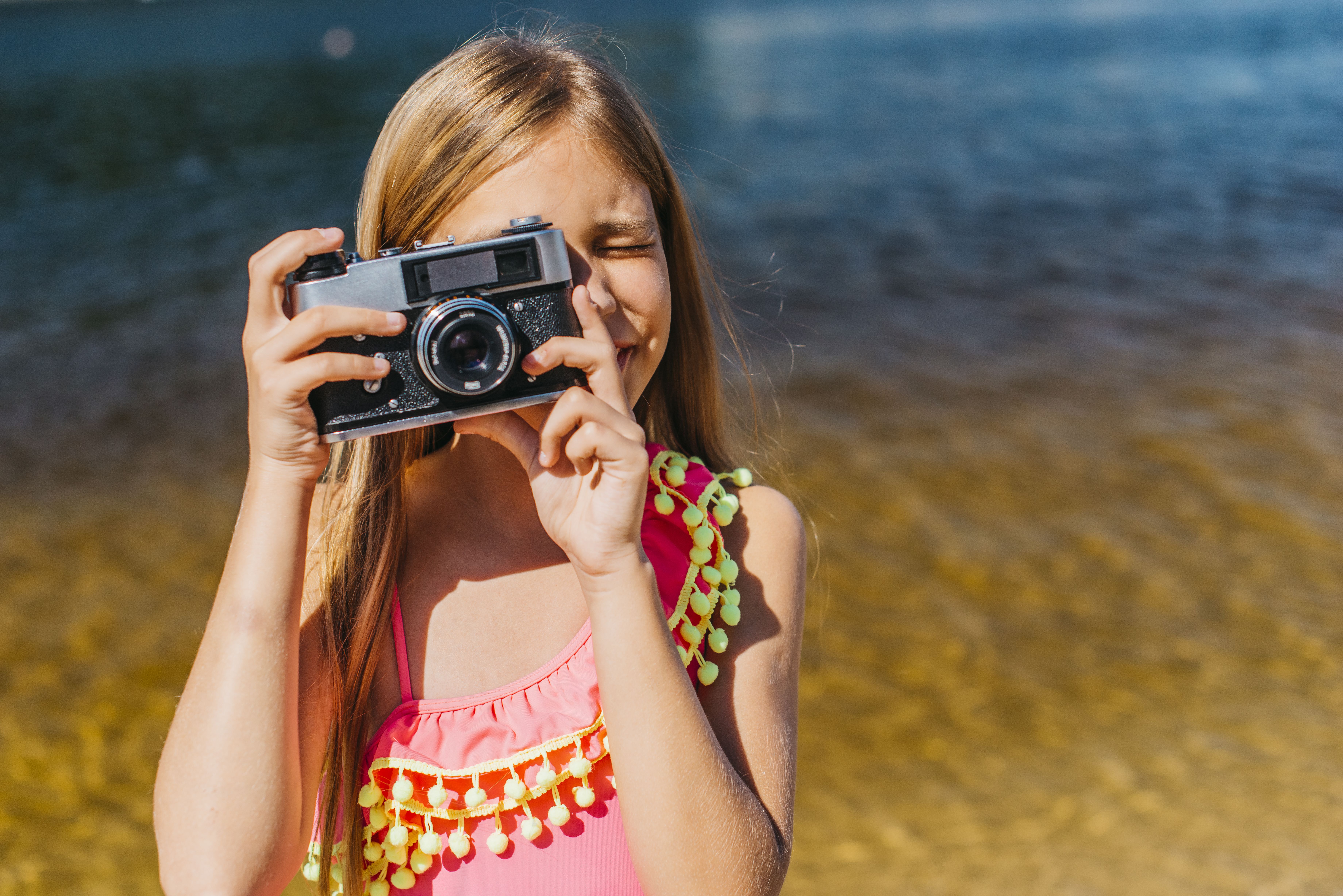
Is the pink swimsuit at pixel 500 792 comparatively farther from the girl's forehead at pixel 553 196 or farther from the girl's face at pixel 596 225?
the girl's forehead at pixel 553 196

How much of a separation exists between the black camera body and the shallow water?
3.20 ft

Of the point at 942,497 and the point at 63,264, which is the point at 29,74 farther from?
the point at 942,497

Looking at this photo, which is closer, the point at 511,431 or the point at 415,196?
the point at 511,431

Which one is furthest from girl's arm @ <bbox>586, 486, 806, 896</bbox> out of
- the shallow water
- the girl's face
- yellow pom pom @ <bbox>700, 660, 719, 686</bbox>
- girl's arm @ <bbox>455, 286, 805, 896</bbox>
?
the shallow water

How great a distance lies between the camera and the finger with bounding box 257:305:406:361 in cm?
132

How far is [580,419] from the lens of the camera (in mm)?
1381

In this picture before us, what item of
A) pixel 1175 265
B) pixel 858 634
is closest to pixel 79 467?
pixel 858 634

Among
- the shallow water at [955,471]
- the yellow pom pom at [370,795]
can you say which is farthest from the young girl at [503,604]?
the shallow water at [955,471]

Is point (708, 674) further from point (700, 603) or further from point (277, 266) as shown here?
point (277, 266)

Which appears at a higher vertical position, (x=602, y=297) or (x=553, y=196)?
(x=553, y=196)

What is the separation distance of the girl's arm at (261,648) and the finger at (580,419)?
0.23m

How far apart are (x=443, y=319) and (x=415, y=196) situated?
0.32 metres

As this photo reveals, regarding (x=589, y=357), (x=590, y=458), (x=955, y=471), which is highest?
(x=589, y=357)

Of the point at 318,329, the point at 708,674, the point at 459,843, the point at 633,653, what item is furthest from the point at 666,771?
the point at 318,329
